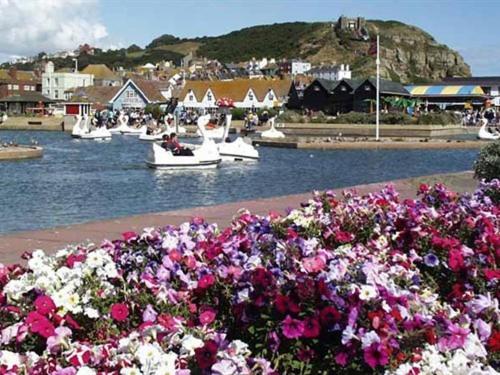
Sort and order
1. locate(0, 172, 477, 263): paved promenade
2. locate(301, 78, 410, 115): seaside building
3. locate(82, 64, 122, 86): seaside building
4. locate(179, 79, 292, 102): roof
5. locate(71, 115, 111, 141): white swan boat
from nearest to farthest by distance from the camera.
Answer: locate(0, 172, 477, 263): paved promenade → locate(71, 115, 111, 141): white swan boat → locate(301, 78, 410, 115): seaside building → locate(179, 79, 292, 102): roof → locate(82, 64, 122, 86): seaside building

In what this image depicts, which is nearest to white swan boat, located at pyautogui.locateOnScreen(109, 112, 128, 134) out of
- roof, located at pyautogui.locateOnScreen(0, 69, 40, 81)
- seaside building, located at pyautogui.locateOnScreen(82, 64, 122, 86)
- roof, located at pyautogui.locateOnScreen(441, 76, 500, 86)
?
roof, located at pyautogui.locateOnScreen(441, 76, 500, 86)

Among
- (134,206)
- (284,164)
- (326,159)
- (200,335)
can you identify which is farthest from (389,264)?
(326,159)

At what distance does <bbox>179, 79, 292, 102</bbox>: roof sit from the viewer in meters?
120

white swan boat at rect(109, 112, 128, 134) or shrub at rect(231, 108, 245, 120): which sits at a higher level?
shrub at rect(231, 108, 245, 120)

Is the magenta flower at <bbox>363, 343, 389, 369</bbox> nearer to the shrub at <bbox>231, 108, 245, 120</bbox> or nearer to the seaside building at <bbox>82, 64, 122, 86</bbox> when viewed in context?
the shrub at <bbox>231, 108, 245, 120</bbox>

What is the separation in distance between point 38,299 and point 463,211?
13.8 feet

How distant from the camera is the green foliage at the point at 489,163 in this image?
47.6 ft

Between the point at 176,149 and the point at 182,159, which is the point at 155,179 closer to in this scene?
the point at 182,159

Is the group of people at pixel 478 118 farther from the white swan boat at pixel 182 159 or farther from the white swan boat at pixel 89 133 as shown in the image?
the white swan boat at pixel 182 159

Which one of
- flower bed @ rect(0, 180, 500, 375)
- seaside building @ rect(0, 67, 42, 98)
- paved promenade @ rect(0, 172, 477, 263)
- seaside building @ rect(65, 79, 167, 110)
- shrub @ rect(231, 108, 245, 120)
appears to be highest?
seaside building @ rect(0, 67, 42, 98)

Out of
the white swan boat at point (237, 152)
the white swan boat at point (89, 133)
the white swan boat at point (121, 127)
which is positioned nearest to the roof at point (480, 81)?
the white swan boat at point (121, 127)

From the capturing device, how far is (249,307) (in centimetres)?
413

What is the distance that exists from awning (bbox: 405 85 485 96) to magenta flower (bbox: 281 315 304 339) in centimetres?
12034

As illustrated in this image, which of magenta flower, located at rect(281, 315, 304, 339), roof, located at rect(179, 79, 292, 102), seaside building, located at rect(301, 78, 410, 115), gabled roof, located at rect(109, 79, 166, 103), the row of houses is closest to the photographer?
magenta flower, located at rect(281, 315, 304, 339)
